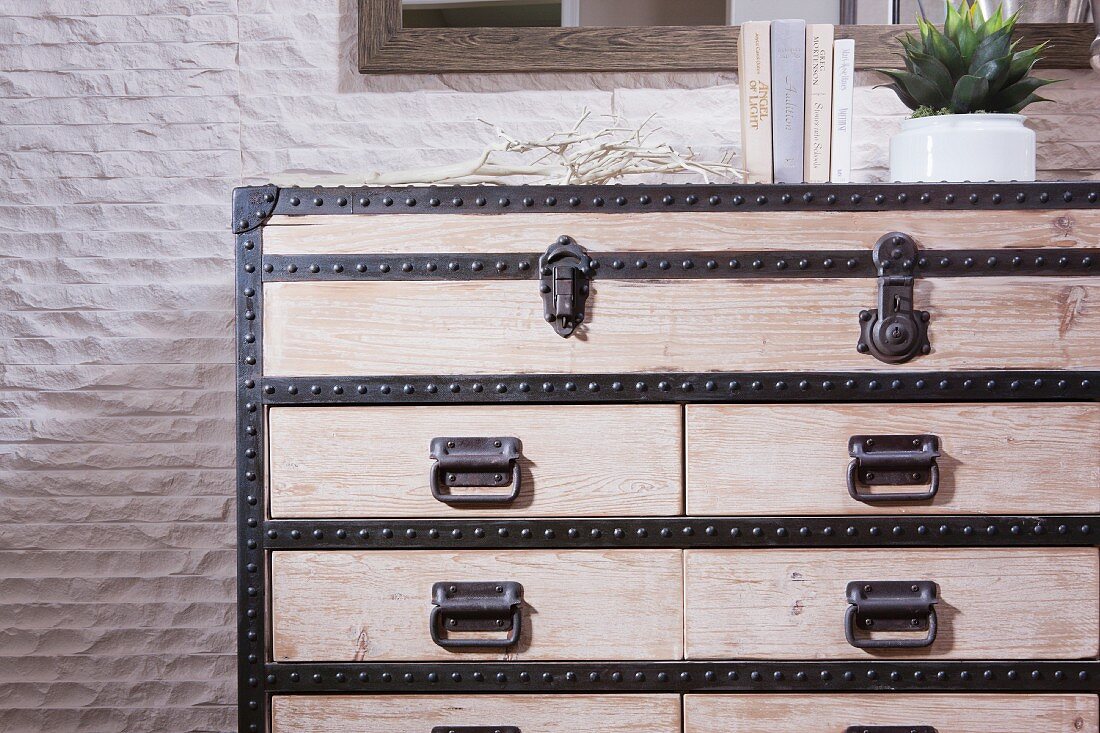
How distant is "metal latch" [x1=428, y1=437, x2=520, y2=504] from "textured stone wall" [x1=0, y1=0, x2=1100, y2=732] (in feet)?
2.35

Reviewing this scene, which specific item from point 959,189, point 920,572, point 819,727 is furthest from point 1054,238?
point 819,727

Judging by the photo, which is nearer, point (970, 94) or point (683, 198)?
point (683, 198)

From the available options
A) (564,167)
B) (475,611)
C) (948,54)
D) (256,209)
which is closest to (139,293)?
(256,209)

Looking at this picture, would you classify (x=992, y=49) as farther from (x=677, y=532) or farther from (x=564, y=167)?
(x=677, y=532)

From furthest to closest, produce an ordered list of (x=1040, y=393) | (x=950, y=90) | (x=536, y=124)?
(x=536, y=124)
(x=950, y=90)
(x=1040, y=393)

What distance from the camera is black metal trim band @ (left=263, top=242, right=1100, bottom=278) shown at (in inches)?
40.3

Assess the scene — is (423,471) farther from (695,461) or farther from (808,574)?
(808,574)

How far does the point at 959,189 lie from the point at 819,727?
71 cm

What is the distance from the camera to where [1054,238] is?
1025 mm

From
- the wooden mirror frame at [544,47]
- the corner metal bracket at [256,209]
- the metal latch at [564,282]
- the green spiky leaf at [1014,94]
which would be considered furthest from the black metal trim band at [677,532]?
the wooden mirror frame at [544,47]

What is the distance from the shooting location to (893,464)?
102 centimetres

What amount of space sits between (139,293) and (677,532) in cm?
116

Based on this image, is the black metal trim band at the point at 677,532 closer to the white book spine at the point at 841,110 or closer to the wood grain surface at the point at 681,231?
the wood grain surface at the point at 681,231

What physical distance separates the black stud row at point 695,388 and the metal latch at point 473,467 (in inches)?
2.2
